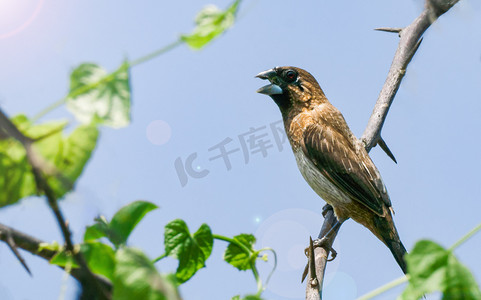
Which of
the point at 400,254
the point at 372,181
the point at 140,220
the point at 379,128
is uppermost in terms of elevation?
the point at 140,220

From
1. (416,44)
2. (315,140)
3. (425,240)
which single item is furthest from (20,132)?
(315,140)

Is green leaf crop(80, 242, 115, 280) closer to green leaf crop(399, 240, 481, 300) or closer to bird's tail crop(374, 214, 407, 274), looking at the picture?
green leaf crop(399, 240, 481, 300)

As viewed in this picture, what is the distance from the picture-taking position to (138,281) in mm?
620

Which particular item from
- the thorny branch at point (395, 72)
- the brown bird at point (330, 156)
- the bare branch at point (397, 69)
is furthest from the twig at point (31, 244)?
the brown bird at point (330, 156)

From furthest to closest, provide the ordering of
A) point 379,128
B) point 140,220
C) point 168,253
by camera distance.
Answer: point 379,128
point 168,253
point 140,220

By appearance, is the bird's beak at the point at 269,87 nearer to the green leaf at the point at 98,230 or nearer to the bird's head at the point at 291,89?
the bird's head at the point at 291,89

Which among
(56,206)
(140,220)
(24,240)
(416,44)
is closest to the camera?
(56,206)

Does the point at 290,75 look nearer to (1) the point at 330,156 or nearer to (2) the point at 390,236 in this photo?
(1) the point at 330,156

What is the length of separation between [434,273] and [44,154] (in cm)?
59

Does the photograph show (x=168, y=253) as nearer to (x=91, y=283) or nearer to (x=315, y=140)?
(x=91, y=283)

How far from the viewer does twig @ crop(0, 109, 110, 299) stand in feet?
2.13

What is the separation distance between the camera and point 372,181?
3.84m

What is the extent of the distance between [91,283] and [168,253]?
1.71ft

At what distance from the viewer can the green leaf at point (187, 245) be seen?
116 centimetres
